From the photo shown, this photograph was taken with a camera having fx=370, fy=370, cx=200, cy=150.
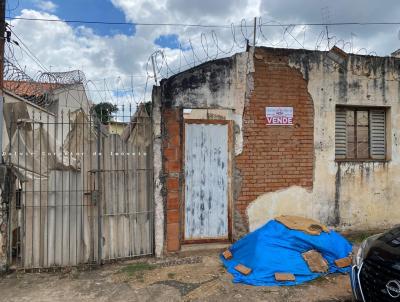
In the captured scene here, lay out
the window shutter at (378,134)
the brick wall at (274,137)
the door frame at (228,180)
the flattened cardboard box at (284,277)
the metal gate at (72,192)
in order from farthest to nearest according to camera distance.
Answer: the window shutter at (378,134)
the brick wall at (274,137)
the door frame at (228,180)
the metal gate at (72,192)
the flattened cardboard box at (284,277)

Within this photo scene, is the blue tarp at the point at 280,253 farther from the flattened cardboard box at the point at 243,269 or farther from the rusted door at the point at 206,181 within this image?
the rusted door at the point at 206,181

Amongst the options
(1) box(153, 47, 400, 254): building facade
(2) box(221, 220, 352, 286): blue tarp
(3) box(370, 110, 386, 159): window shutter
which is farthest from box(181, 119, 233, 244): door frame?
(3) box(370, 110, 386, 159): window shutter

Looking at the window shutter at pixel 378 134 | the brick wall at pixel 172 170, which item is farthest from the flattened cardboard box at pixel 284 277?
the window shutter at pixel 378 134

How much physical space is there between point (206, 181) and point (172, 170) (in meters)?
0.63

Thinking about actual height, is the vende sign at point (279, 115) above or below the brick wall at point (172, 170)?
above

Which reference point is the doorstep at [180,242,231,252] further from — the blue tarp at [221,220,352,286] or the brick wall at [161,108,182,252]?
the blue tarp at [221,220,352,286]

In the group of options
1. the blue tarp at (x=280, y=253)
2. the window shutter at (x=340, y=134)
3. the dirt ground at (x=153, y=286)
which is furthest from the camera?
the window shutter at (x=340, y=134)

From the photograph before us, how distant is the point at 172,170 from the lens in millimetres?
5914

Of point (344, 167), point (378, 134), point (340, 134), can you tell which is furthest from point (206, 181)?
point (378, 134)

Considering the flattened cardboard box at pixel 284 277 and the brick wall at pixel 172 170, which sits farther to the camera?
the brick wall at pixel 172 170

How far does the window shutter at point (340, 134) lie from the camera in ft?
22.7

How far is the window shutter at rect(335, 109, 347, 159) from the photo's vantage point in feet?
22.7

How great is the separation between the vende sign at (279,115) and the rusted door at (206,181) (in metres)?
0.78

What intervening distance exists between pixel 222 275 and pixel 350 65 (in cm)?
443
